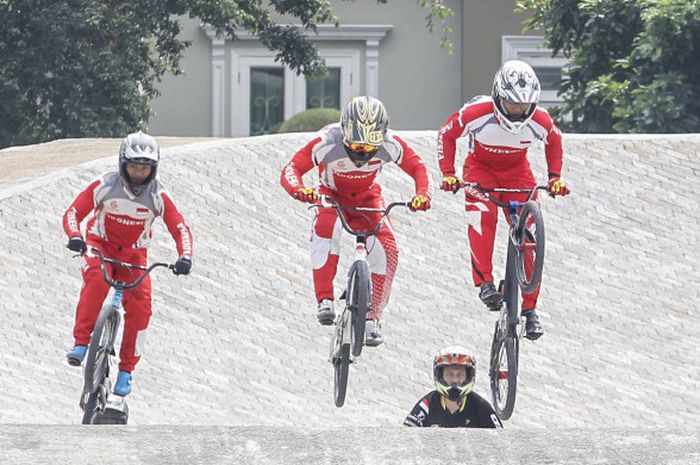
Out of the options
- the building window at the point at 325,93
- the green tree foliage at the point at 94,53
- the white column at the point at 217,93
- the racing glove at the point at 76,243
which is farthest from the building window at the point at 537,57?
the racing glove at the point at 76,243

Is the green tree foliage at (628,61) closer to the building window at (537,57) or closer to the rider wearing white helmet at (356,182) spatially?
the building window at (537,57)

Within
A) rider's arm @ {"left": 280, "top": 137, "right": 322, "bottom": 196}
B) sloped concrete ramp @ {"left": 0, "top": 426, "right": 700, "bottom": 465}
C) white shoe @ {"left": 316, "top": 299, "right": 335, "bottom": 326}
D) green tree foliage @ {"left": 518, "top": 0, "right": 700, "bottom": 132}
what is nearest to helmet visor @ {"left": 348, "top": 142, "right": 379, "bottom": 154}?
rider's arm @ {"left": 280, "top": 137, "right": 322, "bottom": 196}

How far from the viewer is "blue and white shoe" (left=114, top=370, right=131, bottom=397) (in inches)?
607

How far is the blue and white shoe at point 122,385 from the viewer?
15.4 m

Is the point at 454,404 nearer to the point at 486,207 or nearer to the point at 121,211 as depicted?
the point at 486,207

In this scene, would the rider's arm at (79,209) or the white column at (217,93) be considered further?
the white column at (217,93)

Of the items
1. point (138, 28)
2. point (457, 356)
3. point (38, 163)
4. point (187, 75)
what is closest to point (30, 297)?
point (38, 163)

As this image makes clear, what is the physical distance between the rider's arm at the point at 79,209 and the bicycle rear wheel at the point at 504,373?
3279mm

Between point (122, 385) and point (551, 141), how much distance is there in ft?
12.0

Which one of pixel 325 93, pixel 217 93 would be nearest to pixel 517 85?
pixel 325 93

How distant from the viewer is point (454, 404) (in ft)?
49.1

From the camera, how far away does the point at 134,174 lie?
49.1 feet

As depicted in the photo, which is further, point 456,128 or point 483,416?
point 456,128

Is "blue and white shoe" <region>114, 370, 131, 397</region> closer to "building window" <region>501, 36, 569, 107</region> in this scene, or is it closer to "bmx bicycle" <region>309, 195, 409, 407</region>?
"bmx bicycle" <region>309, 195, 409, 407</region>
